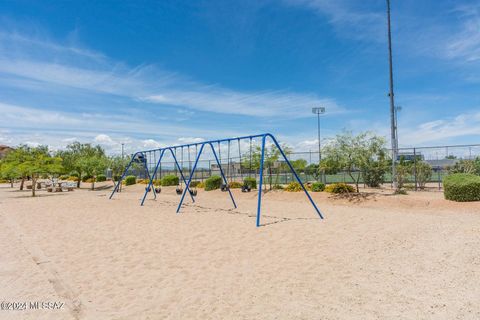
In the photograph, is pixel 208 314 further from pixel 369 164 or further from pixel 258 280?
pixel 369 164

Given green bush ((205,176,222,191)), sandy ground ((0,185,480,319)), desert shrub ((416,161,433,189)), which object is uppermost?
desert shrub ((416,161,433,189))

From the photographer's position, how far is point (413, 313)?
3953 millimetres

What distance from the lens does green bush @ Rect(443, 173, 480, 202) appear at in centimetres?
1228

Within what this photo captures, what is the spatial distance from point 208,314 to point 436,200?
41.2ft

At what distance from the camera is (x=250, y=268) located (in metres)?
5.77

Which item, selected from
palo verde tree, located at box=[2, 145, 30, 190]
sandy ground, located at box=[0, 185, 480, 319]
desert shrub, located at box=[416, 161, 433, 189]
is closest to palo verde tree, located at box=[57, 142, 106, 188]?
palo verde tree, located at box=[2, 145, 30, 190]

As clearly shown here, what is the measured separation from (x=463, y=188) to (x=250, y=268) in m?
11.0

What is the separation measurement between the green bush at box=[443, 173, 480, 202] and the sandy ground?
202 centimetres

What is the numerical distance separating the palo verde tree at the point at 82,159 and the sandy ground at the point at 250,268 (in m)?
18.4

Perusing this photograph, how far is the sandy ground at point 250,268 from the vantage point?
421cm

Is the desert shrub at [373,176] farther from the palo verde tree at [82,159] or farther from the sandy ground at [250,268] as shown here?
the palo verde tree at [82,159]

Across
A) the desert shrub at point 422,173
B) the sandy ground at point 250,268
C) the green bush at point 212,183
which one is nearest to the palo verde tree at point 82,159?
the green bush at point 212,183

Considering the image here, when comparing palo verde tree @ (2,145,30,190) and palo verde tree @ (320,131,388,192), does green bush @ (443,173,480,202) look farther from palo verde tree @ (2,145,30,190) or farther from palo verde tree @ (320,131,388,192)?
palo verde tree @ (2,145,30,190)

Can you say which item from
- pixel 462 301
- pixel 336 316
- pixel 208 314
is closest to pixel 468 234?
pixel 462 301
